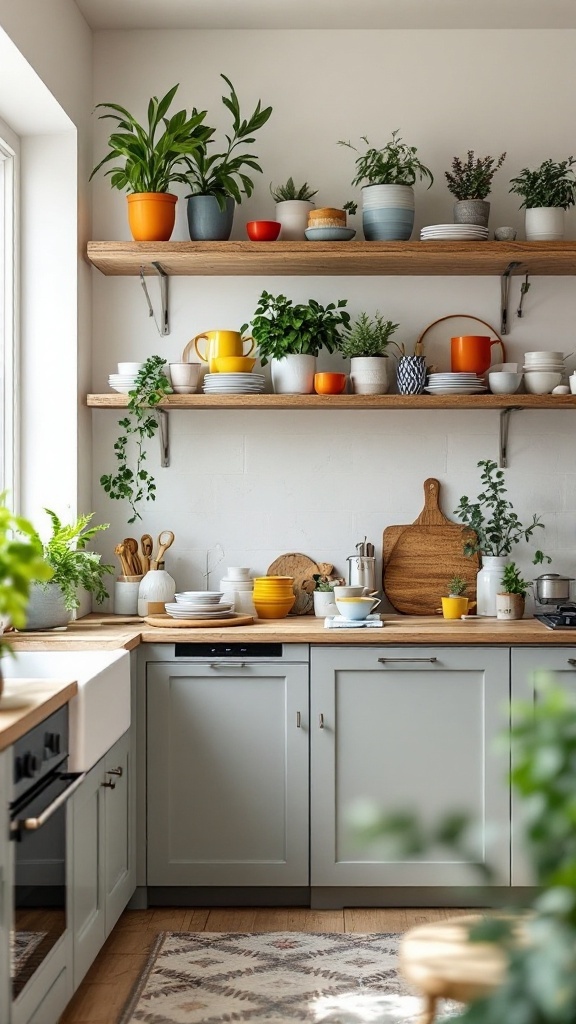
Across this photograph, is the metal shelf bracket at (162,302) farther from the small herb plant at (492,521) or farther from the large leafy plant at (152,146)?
the small herb plant at (492,521)

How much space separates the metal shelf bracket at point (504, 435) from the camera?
12.3 ft

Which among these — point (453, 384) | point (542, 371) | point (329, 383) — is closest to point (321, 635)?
point (329, 383)

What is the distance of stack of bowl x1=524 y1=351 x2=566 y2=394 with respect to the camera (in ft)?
11.8

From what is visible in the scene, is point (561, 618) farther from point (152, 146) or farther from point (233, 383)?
point (152, 146)

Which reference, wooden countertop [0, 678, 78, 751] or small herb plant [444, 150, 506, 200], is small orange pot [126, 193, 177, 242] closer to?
small herb plant [444, 150, 506, 200]

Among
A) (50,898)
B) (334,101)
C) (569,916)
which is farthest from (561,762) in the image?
(334,101)

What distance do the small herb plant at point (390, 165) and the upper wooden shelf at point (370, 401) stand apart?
2.47 feet

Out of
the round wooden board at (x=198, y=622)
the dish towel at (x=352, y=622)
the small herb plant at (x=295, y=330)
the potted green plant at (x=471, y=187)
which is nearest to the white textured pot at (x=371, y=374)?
the small herb plant at (x=295, y=330)

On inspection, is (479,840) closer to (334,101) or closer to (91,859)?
(91,859)

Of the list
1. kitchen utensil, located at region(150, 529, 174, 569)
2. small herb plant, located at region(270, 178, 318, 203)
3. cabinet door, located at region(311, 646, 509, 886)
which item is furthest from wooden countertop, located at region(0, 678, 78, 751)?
small herb plant, located at region(270, 178, 318, 203)

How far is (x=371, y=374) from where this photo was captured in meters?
3.60

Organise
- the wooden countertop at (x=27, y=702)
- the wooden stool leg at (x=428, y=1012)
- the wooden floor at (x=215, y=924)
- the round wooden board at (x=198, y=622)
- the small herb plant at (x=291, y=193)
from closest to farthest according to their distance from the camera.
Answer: the wooden stool leg at (x=428, y=1012)
the wooden countertop at (x=27, y=702)
the wooden floor at (x=215, y=924)
the round wooden board at (x=198, y=622)
the small herb plant at (x=291, y=193)

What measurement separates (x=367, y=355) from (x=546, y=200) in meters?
0.80

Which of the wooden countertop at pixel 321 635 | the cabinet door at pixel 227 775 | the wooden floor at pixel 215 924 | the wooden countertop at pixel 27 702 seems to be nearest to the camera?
the wooden countertop at pixel 27 702
